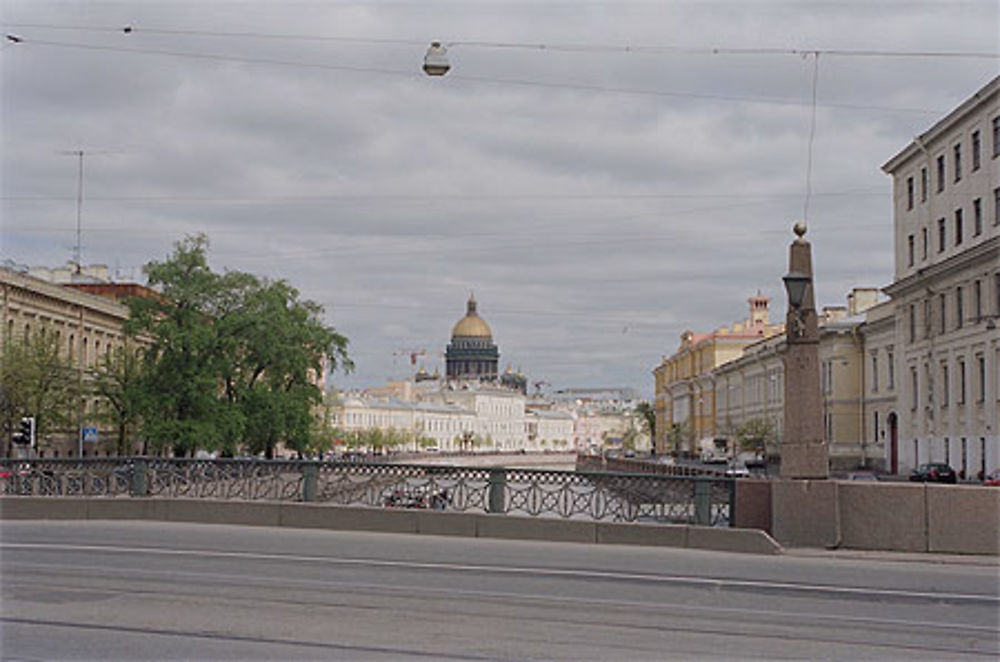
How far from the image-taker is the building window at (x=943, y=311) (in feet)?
199

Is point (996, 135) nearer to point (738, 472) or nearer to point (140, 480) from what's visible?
point (738, 472)

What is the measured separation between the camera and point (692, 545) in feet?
65.6

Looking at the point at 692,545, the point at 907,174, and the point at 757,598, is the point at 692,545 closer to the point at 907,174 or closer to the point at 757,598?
the point at 757,598

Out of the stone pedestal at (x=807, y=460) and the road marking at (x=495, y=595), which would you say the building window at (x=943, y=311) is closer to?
the stone pedestal at (x=807, y=460)

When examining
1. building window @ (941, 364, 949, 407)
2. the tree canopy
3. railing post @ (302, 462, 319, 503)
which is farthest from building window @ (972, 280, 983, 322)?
railing post @ (302, 462, 319, 503)

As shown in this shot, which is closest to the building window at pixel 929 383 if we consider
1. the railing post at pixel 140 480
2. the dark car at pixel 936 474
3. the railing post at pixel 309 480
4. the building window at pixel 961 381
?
the building window at pixel 961 381

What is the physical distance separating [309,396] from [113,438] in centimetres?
1317

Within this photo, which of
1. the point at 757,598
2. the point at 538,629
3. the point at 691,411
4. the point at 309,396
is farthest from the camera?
the point at 691,411

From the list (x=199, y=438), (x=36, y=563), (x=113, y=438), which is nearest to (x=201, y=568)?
(x=36, y=563)

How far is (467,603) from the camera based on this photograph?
1347cm

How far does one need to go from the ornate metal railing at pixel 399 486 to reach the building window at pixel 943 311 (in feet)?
140

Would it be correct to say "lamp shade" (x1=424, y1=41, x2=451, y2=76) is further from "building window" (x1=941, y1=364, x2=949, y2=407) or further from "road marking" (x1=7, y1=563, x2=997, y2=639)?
"building window" (x1=941, y1=364, x2=949, y2=407)

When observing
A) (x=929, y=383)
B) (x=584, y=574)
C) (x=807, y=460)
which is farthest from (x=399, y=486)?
(x=929, y=383)

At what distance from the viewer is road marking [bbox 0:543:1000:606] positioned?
48.4ft
